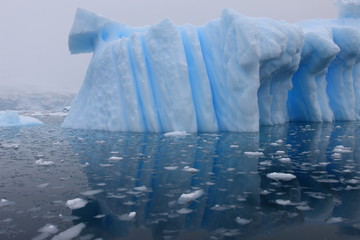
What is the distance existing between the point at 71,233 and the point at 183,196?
1.18m

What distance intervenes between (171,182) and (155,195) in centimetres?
55

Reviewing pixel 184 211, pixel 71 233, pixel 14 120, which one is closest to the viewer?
pixel 71 233

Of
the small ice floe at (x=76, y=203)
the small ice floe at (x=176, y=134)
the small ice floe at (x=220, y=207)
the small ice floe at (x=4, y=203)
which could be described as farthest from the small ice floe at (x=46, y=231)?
the small ice floe at (x=176, y=134)

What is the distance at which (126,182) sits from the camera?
3883mm

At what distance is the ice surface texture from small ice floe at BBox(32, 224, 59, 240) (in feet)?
24.3

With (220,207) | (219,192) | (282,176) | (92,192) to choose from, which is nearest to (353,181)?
(282,176)

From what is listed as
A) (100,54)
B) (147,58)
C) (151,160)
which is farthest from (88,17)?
(151,160)

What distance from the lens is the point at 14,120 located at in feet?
50.3

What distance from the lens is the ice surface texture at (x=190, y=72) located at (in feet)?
31.8

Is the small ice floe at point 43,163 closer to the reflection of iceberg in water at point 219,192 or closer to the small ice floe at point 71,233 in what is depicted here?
the reflection of iceberg in water at point 219,192

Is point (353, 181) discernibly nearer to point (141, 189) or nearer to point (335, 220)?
point (335, 220)

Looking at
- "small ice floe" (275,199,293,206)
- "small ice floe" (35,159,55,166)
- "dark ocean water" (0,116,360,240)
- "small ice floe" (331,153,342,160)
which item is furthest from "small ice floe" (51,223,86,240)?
"small ice floe" (331,153,342,160)

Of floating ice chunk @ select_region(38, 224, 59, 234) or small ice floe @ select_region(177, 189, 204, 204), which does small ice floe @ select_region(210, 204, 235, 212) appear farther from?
floating ice chunk @ select_region(38, 224, 59, 234)

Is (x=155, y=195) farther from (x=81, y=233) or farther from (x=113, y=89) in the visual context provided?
(x=113, y=89)
